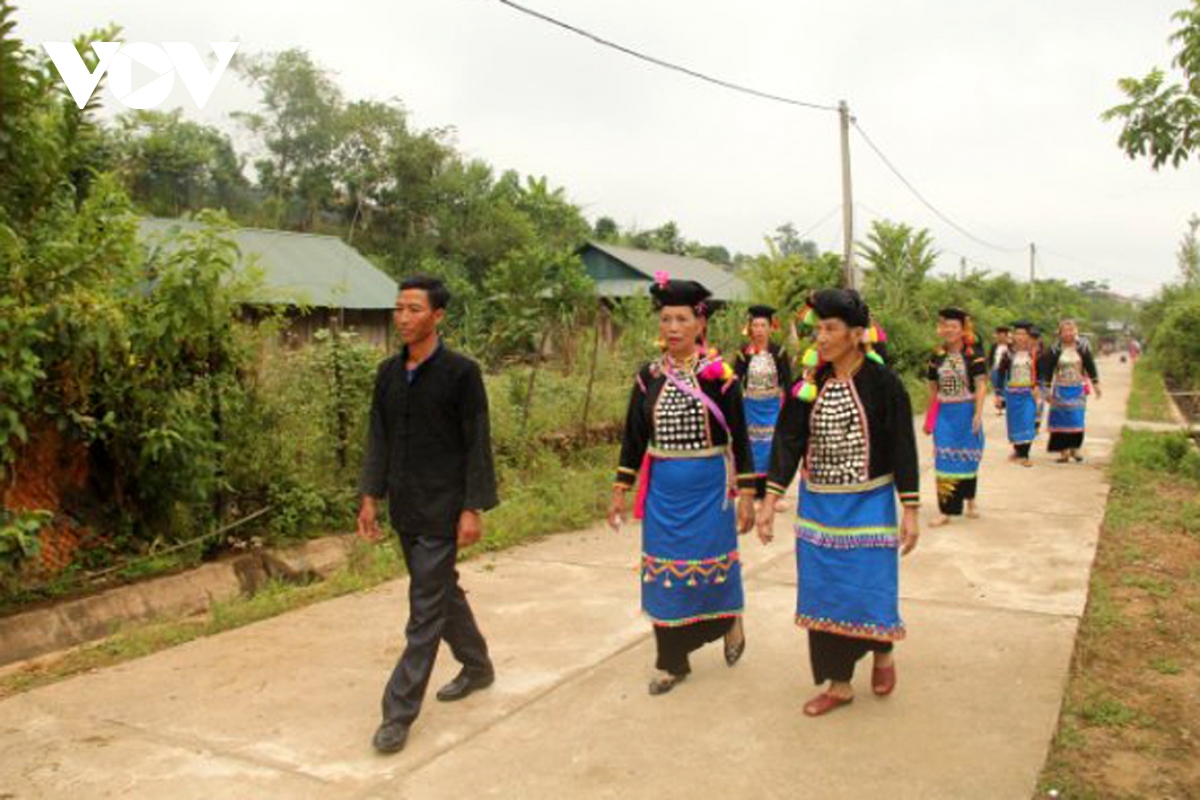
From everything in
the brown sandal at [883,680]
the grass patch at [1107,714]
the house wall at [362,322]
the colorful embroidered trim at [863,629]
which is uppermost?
the house wall at [362,322]

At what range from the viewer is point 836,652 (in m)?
4.18

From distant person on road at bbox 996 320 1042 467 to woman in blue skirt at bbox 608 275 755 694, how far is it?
812cm

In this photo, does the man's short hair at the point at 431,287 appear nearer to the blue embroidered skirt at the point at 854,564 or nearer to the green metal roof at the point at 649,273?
the blue embroidered skirt at the point at 854,564

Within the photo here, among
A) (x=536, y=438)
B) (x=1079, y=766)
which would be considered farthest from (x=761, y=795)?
(x=536, y=438)

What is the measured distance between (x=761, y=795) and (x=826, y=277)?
1843cm

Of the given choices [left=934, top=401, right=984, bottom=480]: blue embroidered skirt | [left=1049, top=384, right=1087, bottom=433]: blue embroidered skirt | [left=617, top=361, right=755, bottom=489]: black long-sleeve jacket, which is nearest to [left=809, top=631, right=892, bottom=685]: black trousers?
[left=617, top=361, right=755, bottom=489]: black long-sleeve jacket

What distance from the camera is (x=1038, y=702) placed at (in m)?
4.24

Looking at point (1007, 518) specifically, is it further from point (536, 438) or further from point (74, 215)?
point (74, 215)

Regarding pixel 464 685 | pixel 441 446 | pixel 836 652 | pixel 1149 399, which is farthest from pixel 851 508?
pixel 1149 399

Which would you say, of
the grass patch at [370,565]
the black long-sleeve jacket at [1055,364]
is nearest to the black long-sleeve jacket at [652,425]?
the grass patch at [370,565]

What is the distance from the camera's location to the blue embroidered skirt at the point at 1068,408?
11664 mm

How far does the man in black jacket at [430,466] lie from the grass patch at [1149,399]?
1624 cm

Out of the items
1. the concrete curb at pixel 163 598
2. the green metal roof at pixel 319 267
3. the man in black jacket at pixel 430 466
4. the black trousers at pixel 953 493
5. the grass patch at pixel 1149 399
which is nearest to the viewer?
the man in black jacket at pixel 430 466

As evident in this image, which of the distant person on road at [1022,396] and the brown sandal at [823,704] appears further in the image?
the distant person on road at [1022,396]
